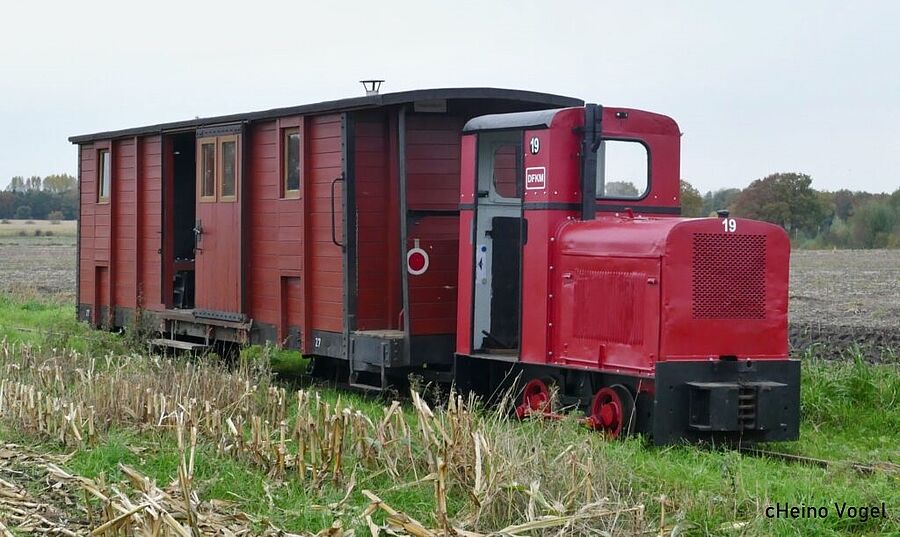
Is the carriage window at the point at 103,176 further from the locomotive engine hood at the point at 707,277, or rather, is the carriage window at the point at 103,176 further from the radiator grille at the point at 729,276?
the radiator grille at the point at 729,276

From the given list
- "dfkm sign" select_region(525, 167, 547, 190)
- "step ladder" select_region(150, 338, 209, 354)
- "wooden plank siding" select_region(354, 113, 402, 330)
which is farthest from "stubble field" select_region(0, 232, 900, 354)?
"step ladder" select_region(150, 338, 209, 354)

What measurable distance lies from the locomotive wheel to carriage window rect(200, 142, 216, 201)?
6.37 metres

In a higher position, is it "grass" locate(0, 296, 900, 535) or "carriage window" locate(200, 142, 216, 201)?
"carriage window" locate(200, 142, 216, 201)

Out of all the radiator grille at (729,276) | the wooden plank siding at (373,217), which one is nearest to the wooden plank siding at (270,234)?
the wooden plank siding at (373,217)

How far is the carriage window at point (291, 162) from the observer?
13.5m

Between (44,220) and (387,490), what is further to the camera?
(44,220)

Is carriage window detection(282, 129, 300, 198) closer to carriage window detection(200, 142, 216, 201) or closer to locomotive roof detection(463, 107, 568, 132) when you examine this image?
carriage window detection(200, 142, 216, 201)

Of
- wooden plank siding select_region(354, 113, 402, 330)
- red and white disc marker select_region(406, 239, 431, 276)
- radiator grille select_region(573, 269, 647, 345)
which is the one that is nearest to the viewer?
radiator grille select_region(573, 269, 647, 345)

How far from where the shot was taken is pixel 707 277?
397 inches

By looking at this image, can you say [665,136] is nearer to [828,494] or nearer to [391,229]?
[391,229]

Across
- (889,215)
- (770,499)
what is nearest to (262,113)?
(770,499)

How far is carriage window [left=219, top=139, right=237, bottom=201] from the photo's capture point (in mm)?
14469

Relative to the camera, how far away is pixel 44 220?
98250mm

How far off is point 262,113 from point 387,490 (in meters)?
7.03
